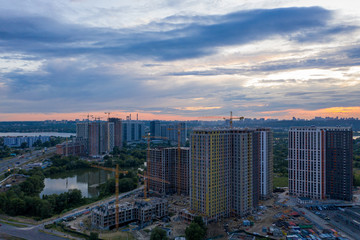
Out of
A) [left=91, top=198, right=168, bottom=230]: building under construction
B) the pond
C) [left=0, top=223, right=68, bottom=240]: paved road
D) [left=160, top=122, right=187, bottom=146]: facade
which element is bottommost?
the pond

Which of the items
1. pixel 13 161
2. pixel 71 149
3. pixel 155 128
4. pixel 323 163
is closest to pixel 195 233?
pixel 323 163

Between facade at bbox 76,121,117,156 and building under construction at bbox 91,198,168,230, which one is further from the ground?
facade at bbox 76,121,117,156

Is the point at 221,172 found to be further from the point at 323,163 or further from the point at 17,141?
the point at 17,141

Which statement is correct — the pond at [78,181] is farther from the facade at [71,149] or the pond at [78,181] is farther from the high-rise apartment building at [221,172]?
the high-rise apartment building at [221,172]

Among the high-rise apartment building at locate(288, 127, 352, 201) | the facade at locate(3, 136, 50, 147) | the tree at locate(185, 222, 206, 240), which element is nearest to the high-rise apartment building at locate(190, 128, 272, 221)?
the tree at locate(185, 222, 206, 240)

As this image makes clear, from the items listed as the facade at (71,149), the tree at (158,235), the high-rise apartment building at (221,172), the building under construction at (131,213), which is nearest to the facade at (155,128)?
the facade at (71,149)

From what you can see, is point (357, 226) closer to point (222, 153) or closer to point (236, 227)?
point (236, 227)

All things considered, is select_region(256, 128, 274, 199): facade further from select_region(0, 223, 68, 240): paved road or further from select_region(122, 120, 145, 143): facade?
select_region(122, 120, 145, 143): facade
